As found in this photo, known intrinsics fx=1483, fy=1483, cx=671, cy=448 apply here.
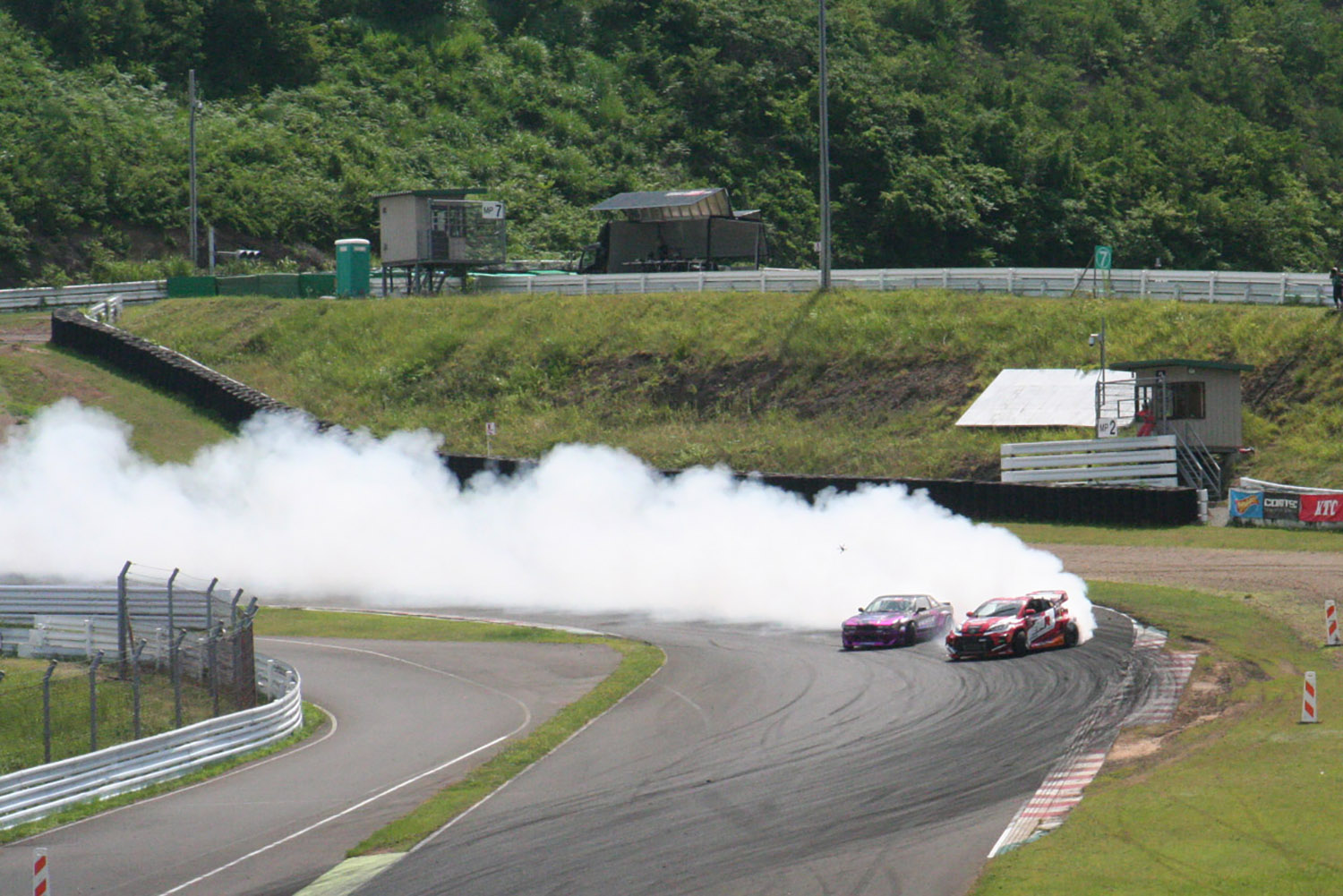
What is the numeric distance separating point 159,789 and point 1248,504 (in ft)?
104

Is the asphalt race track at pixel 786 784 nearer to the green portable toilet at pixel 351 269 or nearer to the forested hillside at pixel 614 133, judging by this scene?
the green portable toilet at pixel 351 269

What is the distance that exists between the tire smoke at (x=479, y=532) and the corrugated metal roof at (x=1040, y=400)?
34.9ft

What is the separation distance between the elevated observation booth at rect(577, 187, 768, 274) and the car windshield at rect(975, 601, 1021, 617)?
43.8m

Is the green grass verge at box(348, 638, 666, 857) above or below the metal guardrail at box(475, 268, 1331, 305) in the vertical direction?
below

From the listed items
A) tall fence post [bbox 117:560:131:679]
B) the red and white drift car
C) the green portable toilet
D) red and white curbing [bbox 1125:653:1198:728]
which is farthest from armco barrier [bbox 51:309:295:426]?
red and white curbing [bbox 1125:653:1198:728]

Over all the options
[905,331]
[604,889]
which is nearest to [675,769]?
[604,889]

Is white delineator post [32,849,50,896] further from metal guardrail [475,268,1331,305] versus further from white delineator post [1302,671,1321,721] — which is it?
metal guardrail [475,268,1331,305]

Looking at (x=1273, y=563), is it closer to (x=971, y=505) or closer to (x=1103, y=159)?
(x=971, y=505)

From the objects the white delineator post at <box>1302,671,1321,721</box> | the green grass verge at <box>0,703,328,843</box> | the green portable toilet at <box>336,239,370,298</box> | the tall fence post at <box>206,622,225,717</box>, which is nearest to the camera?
the green grass verge at <box>0,703,328,843</box>

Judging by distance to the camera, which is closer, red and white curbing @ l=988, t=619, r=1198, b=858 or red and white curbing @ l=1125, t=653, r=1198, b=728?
red and white curbing @ l=988, t=619, r=1198, b=858

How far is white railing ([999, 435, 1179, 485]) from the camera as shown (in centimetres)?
4606

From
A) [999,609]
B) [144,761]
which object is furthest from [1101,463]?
[144,761]

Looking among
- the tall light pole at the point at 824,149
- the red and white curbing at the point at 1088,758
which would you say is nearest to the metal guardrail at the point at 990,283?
the tall light pole at the point at 824,149

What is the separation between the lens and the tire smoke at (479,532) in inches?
1451
